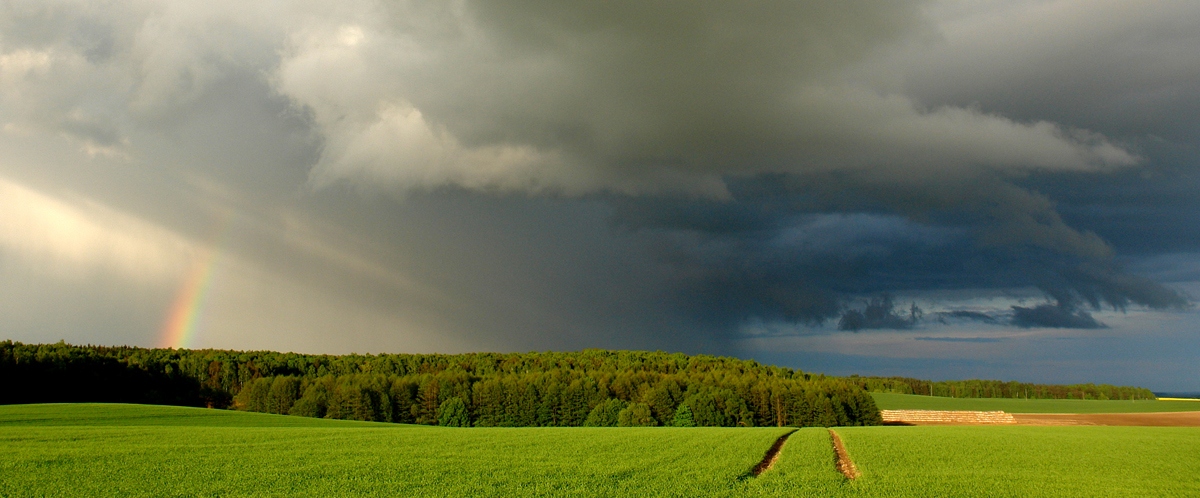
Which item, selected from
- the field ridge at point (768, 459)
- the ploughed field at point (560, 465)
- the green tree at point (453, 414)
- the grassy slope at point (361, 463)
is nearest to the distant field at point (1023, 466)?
the ploughed field at point (560, 465)

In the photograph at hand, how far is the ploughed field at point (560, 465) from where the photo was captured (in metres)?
25.5

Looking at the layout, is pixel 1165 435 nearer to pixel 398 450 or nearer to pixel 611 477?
pixel 611 477

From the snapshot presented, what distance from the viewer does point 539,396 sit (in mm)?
107938

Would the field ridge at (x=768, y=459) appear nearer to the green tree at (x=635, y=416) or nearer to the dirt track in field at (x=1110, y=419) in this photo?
the green tree at (x=635, y=416)

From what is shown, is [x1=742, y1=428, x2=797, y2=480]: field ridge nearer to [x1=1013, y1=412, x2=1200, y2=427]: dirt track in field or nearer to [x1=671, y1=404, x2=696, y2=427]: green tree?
[x1=671, y1=404, x2=696, y2=427]: green tree

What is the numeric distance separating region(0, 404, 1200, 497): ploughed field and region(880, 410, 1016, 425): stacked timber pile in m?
67.4

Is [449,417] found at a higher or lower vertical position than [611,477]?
lower

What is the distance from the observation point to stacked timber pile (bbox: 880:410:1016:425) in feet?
360

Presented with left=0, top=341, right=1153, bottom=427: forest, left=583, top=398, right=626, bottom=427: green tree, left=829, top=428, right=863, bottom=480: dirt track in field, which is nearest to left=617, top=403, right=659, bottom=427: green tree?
left=0, top=341, right=1153, bottom=427: forest

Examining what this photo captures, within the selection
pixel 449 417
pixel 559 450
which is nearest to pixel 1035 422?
pixel 449 417

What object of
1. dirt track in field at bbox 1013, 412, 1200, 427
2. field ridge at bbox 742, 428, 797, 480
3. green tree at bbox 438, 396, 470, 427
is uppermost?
field ridge at bbox 742, 428, 797, 480

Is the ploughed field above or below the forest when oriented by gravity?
above

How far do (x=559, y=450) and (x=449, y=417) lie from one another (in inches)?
2878

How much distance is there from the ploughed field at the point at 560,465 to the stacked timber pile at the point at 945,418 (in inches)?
2653
